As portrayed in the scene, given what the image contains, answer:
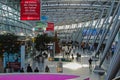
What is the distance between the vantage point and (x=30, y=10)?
24.1m

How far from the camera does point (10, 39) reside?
30.0 m

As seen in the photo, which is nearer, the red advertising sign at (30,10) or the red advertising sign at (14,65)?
the red advertising sign at (30,10)

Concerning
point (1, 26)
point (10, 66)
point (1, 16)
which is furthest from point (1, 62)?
point (1, 16)

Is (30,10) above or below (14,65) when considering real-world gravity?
above

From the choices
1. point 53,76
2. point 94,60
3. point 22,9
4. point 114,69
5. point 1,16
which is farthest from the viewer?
point 1,16

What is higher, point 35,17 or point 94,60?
point 35,17

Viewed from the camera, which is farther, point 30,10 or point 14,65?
point 14,65

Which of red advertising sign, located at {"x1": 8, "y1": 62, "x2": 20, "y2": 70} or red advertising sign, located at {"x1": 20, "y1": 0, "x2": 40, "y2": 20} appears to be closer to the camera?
red advertising sign, located at {"x1": 20, "y1": 0, "x2": 40, "y2": 20}

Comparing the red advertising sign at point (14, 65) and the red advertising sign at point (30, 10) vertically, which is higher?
the red advertising sign at point (30, 10)

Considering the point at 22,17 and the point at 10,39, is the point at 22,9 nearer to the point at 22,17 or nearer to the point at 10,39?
the point at 22,17

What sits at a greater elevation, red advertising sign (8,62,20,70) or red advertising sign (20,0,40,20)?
red advertising sign (20,0,40,20)

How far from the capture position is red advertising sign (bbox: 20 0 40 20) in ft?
78.3

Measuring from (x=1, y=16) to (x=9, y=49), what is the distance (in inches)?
778

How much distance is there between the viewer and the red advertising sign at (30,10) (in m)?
23.9
